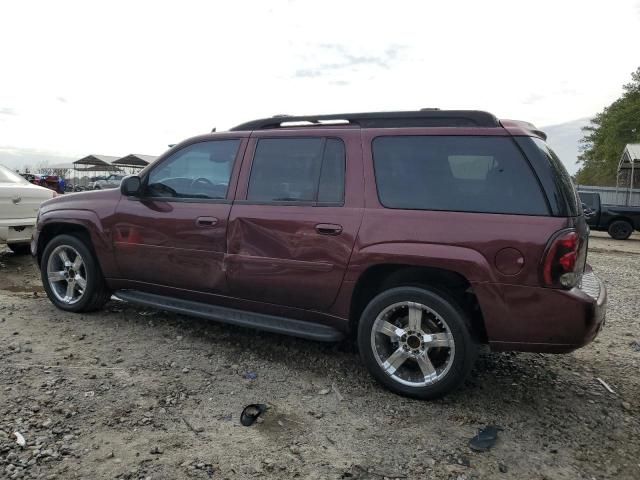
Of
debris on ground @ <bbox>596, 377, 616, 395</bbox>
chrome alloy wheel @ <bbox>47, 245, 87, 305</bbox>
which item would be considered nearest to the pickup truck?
debris on ground @ <bbox>596, 377, 616, 395</bbox>

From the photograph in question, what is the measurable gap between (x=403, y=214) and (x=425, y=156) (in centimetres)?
42

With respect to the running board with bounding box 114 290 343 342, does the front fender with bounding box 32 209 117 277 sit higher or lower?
higher

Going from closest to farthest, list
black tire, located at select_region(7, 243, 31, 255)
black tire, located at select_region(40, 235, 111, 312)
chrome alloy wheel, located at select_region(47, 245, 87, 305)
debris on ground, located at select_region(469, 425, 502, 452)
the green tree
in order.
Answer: debris on ground, located at select_region(469, 425, 502, 452), black tire, located at select_region(40, 235, 111, 312), chrome alloy wheel, located at select_region(47, 245, 87, 305), black tire, located at select_region(7, 243, 31, 255), the green tree

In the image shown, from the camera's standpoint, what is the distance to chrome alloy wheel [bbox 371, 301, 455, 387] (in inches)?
122

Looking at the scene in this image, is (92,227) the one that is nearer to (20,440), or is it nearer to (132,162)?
(20,440)

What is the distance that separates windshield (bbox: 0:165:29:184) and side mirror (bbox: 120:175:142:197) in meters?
4.34

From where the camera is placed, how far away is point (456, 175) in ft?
10.3

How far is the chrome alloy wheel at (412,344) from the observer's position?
311cm

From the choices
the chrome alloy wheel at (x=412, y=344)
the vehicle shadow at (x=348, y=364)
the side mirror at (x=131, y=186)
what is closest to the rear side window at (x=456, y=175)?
the chrome alloy wheel at (x=412, y=344)

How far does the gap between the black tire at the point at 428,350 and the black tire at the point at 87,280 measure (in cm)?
273

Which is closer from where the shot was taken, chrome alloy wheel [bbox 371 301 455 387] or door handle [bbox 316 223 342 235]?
chrome alloy wheel [bbox 371 301 455 387]

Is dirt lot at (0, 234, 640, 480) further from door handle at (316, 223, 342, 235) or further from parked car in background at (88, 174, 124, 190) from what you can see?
parked car in background at (88, 174, 124, 190)

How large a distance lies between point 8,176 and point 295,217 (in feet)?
20.6

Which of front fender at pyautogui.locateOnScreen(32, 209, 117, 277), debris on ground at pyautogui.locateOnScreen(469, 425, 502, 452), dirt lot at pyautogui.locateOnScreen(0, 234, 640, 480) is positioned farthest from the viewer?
front fender at pyautogui.locateOnScreen(32, 209, 117, 277)
